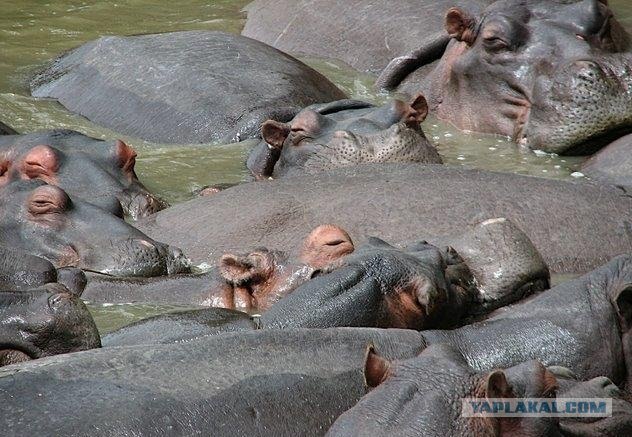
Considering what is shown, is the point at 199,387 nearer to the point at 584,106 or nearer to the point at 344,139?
the point at 344,139

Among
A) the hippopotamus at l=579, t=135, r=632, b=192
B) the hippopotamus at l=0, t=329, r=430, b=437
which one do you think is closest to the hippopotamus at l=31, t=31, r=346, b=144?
the hippopotamus at l=579, t=135, r=632, b=192

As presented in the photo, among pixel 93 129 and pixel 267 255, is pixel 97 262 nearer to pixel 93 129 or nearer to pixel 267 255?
pixel 267 255

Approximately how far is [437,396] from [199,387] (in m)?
0.55

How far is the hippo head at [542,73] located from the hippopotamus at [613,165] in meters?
0.30

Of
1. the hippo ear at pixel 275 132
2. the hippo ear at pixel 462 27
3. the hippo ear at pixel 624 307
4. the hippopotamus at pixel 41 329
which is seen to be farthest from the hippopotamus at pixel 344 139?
the hippopotamus at pixel 41 329

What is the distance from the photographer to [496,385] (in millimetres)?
2887

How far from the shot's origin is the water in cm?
712

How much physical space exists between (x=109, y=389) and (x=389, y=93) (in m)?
6.04

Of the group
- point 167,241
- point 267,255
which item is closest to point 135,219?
point 167,241

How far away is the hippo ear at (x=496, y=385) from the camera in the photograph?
2879 mm

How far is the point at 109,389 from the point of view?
3.08 meters

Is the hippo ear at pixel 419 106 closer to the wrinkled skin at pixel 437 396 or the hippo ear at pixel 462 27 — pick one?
the hippo ear at pixel 462 27

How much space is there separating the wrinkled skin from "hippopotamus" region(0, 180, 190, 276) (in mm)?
2485

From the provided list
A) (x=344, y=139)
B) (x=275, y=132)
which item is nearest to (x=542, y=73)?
(x=344, y=139)
